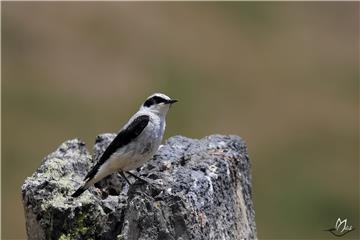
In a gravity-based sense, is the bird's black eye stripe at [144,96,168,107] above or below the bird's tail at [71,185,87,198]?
above

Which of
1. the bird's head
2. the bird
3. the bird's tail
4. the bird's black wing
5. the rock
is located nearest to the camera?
the rock

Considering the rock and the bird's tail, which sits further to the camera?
the bird's tail

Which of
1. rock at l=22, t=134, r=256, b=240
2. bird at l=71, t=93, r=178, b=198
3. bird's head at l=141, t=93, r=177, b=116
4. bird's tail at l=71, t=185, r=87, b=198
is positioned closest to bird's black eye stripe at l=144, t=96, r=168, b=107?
bird's head at l=141, t=93, r=177, b=116

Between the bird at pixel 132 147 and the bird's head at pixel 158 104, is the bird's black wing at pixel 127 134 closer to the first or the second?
the bird at pixel 132 147

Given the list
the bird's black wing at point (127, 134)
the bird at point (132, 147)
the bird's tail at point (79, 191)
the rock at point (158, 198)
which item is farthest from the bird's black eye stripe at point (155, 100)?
the bird's tail at point (79, 191)

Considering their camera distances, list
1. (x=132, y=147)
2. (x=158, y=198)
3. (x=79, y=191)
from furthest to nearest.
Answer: (x=132, y=147)
(x=79, y=191)
(x=158, y=198)

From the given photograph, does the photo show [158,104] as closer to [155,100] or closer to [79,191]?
[155,100]

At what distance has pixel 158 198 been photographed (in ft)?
25.7

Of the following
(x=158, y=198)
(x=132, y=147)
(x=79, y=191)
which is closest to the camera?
(x=158, y=198)

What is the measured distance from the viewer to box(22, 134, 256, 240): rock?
25.5 feet

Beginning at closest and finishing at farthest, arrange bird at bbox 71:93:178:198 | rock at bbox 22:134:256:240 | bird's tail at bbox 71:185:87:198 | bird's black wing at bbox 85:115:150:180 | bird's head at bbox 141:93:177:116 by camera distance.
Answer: rock at bbox 22:134:256:240, bird's tail at bbox 71:185:87:198, bird at bbox 71:93:178:198, bird's black wing at bbox 85:115:150:180, bird's head at bbox 141:93:177:116

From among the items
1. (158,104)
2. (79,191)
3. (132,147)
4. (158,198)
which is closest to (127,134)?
(132,147)

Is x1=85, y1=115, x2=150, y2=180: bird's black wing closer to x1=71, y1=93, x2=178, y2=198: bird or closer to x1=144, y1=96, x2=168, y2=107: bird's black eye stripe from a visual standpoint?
x1=71, y1=93, x2=178, y2=198: bird

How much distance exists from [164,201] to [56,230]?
98 centimetres
